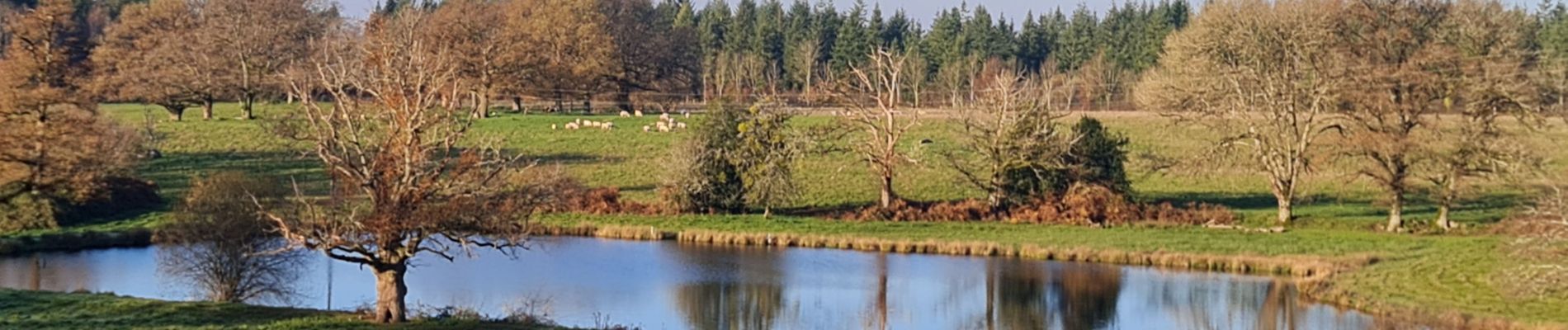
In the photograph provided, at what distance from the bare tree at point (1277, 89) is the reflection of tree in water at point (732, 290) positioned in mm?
14700

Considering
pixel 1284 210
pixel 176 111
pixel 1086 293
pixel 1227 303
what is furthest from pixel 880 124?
pixel 176 111

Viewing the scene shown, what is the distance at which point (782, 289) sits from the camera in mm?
32375

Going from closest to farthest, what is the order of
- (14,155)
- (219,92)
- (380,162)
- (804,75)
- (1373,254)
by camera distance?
(380,162) → (1373,254) → (14,155) → (219,92) → (804,75)

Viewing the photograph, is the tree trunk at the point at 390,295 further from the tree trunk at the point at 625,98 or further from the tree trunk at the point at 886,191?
the tree trunk at the point at 625,98

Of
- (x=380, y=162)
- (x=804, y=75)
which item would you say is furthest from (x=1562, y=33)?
(x=380, y=162)

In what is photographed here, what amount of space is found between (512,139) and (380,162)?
41.0 m

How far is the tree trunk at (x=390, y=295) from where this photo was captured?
23.2 meters

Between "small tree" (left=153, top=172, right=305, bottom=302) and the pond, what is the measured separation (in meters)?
0.70

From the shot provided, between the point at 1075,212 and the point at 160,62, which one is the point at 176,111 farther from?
the point at 1075,212

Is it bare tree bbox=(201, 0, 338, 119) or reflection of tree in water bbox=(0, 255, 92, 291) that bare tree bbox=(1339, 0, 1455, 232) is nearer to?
reflection of tree in water bbox=(0, 255, 92, 291)

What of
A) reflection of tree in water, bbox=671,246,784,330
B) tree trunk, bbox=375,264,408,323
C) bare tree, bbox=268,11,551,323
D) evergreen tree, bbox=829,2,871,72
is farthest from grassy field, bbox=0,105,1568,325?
evergreen tree, bbox=829,2,871,72

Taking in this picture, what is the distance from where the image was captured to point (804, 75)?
352ft

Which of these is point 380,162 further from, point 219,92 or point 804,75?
point 804,75

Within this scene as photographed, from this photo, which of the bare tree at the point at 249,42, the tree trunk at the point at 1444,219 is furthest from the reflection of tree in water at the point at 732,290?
the bare tree at the point at 249,42
